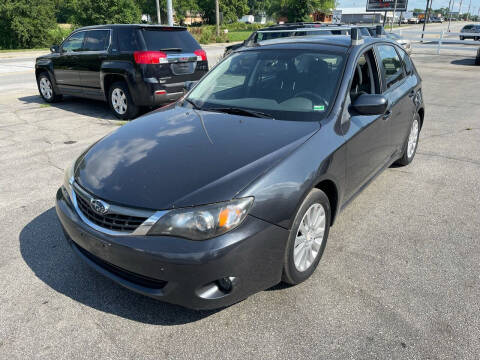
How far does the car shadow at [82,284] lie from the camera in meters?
2.62

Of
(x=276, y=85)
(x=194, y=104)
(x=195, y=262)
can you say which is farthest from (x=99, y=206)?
(x=276, y=85)

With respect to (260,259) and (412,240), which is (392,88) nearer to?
(412,240)

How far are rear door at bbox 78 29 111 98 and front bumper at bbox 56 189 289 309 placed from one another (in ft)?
21.5

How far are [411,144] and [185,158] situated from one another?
369 centimetres

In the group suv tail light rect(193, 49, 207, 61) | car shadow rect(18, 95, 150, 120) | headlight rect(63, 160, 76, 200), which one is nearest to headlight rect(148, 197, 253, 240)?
headlight rect(63, 160, 76, 200)

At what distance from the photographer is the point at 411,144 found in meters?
5.24

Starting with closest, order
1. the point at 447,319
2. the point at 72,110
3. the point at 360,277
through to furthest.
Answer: the point at 447,319 < the point at 360,277 < the point at 72,110

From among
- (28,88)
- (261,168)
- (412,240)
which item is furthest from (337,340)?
(28,88)

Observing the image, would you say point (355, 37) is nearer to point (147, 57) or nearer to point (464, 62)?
point (147, 57)

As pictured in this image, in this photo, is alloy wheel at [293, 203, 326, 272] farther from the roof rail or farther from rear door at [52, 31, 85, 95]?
rear door at [52, 31, 85, 95]

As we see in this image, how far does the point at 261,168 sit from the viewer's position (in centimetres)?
244

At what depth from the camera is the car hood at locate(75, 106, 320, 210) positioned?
233 centimetres

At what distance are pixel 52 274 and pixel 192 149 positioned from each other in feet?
4.84

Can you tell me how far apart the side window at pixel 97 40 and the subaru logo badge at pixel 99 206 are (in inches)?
256
